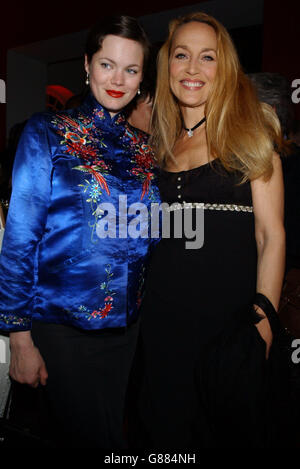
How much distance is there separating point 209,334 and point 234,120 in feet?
2.32

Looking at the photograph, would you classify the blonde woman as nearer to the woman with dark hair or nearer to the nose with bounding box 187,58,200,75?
the nose with bounding box 187,58,200,75

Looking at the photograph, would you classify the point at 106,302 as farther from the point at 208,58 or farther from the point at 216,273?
the point at 208,58

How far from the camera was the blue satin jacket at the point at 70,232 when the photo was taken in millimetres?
1191

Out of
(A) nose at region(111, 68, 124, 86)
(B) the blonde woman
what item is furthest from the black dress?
(A) nose at region(111, 68, 124, 86)

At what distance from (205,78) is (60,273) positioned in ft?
2.66

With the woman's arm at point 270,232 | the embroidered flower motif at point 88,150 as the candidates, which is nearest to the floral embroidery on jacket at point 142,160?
the embroidered flower motif at point 88,150

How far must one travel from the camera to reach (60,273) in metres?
1.25

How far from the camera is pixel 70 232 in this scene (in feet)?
4.09

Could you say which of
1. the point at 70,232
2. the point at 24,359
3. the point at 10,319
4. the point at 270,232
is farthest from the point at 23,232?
the point at 270,232

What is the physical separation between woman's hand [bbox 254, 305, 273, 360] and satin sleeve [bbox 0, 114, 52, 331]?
26.6 inches

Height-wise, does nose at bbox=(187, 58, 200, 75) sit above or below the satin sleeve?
above

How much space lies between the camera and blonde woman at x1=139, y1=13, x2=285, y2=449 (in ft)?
4.13

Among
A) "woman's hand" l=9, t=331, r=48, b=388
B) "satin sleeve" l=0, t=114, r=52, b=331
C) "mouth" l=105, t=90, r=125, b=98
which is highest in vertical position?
"mouth" l=105, t=90, r=125, b=98

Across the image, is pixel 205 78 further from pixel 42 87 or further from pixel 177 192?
pixel 42 87
